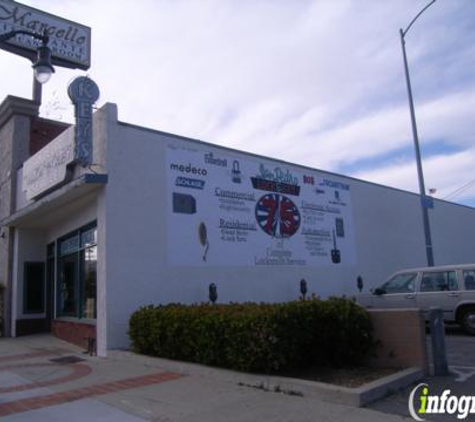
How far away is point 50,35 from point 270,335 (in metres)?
18.0

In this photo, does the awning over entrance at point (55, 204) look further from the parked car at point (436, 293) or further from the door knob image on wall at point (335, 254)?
the door knob image on wall at point (335, 254)

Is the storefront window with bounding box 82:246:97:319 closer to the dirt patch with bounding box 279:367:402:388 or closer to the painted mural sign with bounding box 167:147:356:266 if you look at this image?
the painted mural sign with bounding box 167:147:356:266

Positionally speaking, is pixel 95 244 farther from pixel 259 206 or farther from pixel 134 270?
pixel 259 206

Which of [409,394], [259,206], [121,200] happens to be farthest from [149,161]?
[409,394]

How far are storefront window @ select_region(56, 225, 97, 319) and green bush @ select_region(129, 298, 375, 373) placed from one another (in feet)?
13.4

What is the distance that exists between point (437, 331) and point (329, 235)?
31.1 ft

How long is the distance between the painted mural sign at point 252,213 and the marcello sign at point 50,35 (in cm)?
1020

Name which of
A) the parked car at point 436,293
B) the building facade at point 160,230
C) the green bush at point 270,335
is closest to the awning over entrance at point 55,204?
the building facade at point 160,230

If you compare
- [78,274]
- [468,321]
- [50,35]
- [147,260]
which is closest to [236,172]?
[147,260]

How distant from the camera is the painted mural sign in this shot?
13.8 metres

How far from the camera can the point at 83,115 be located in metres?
12.4

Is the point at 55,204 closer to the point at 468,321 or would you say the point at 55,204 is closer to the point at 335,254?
the point at 335,254

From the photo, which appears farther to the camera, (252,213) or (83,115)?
(252,213)

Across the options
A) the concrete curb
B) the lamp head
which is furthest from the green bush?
the lamp head
